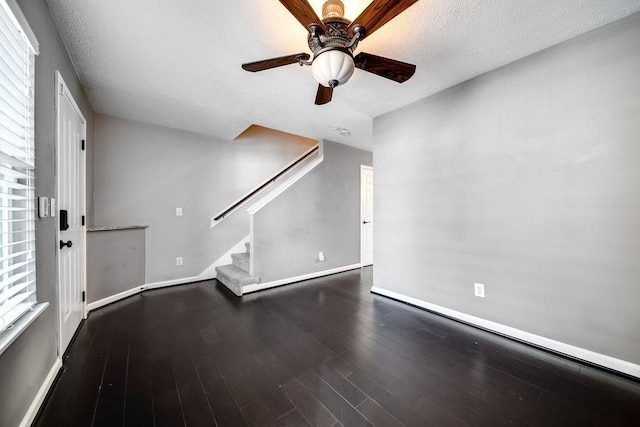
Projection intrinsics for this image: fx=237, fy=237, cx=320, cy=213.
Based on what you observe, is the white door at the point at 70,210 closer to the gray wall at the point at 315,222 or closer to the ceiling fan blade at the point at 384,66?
the gray wall at the point at 315,222

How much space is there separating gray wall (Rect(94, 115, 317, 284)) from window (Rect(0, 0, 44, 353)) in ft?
6.79

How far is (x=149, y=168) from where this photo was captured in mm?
3301

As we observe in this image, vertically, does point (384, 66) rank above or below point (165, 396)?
above

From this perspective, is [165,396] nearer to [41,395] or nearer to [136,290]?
[41,395]

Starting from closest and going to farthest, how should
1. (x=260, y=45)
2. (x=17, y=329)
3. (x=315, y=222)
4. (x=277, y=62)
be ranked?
(x=17, y=329) → (x=277, y=62) → (x=260, y=45) → (x=315, y=222)

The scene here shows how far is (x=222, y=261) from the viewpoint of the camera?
12.8ft

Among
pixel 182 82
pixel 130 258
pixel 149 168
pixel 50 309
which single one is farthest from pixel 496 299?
pixel 149 168

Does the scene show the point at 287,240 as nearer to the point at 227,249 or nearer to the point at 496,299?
the point at 227,249

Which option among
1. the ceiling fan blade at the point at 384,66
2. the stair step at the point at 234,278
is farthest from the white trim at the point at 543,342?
the ceiling fan blade at the point at 384,66

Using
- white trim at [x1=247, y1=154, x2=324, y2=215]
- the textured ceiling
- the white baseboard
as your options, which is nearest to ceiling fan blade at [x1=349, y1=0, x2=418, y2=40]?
the textured ceiling

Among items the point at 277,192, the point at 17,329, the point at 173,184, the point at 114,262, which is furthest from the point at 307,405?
the point at 173,184

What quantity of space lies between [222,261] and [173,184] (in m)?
1.40

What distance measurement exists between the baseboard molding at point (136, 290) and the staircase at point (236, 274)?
441mm

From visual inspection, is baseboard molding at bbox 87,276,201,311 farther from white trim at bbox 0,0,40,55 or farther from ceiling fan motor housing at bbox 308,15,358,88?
ceiling fan motor housing at bbox 308,15,358,88
